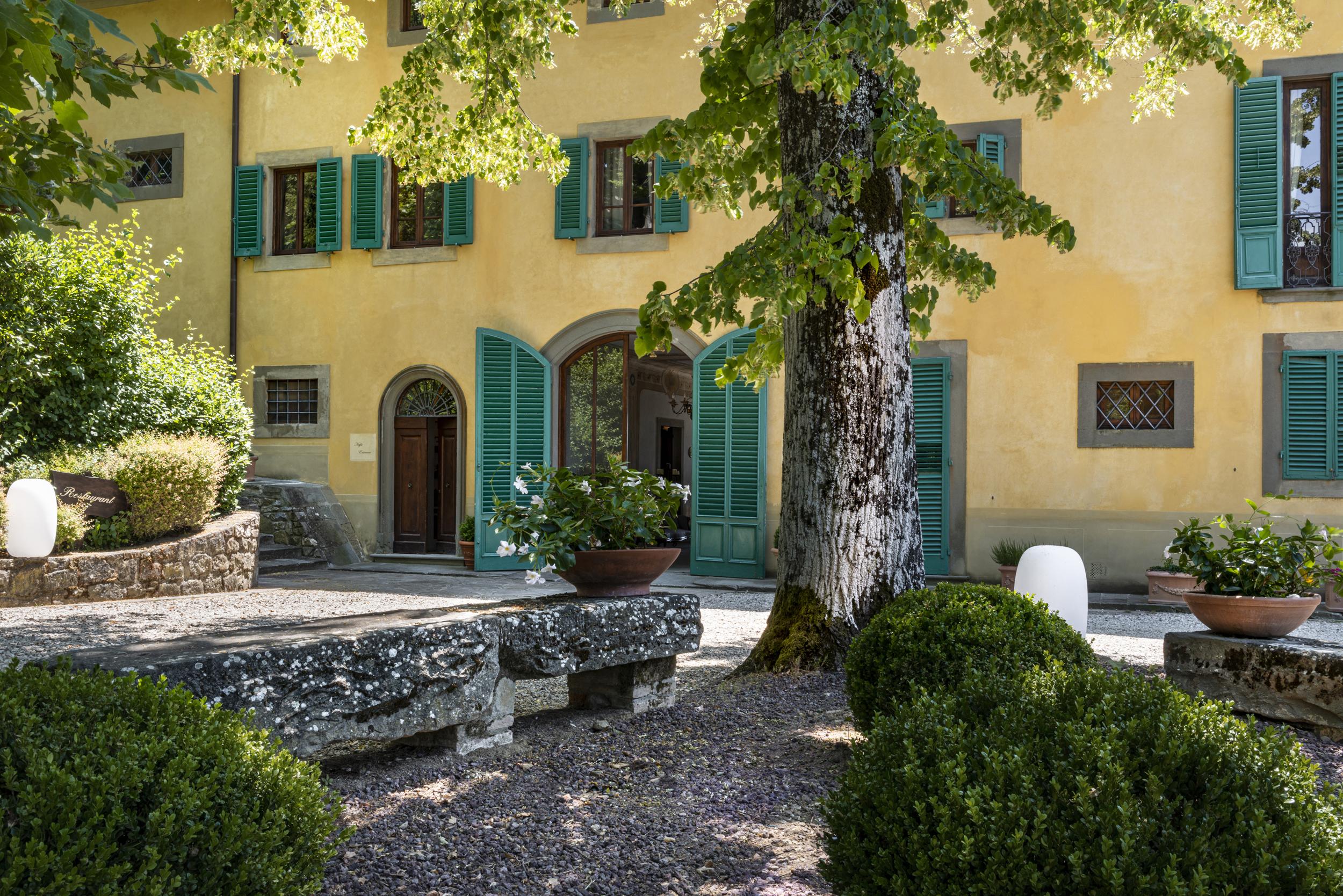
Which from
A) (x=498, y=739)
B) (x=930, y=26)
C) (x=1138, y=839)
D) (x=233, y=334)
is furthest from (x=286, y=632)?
(x=233, y=334)

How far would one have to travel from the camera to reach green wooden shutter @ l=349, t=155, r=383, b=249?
14.0 metres

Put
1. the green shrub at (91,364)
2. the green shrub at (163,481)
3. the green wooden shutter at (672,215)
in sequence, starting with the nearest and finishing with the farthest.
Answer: the green shrub at (163,481), the green shrub at (91,364), the green wooden shutter at (672,215)

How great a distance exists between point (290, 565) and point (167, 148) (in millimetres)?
6624

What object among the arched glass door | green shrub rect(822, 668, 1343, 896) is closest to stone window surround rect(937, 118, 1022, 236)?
the arched glass door

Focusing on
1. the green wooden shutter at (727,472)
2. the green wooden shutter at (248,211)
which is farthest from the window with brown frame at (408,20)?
the green wooden shutter at (727,472)

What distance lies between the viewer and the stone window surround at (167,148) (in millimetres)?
15141

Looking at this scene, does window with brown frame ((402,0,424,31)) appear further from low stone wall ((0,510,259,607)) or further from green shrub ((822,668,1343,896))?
green shrub ((822,668,1343,896))

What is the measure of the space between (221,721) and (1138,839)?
1873 millimetres

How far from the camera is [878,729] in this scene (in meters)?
2.51

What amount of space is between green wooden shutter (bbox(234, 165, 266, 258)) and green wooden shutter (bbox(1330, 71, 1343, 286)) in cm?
1284

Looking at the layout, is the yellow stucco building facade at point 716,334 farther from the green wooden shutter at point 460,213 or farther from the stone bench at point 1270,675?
the stone bench at point 1270,675

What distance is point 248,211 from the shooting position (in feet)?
47.9

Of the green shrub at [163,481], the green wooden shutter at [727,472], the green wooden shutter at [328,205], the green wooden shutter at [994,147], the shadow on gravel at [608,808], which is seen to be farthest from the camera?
the green wooden shutter at [328,205]

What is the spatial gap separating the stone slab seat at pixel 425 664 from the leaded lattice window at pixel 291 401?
1074cm
